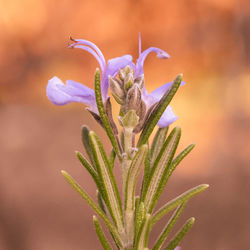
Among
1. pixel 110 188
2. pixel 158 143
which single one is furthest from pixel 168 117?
pixel 110 188

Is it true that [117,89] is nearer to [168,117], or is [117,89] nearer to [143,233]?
[168,117]

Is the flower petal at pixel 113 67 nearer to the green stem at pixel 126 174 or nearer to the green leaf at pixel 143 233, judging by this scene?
the green stem at pixel 126 174

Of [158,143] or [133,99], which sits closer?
[133,99]

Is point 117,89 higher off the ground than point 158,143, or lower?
higher

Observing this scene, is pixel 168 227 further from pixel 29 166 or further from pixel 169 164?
pixel 29 166

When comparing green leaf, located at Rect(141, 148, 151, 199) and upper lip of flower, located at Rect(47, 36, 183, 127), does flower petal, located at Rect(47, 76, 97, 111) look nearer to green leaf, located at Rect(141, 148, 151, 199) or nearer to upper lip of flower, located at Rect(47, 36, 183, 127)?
upper lip of flower, located at Rect(47, 36, 183, 127)

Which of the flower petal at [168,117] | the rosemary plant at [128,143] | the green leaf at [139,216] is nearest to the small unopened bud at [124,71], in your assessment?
the rosemary plant at [128,143]
